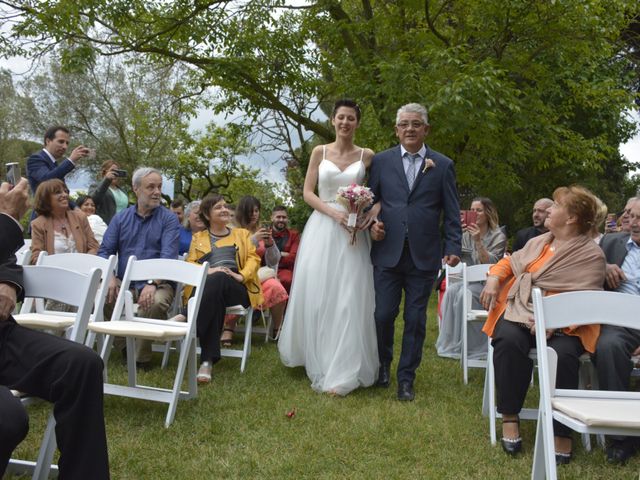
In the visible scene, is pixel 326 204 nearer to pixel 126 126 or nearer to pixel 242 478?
pixel 242 478

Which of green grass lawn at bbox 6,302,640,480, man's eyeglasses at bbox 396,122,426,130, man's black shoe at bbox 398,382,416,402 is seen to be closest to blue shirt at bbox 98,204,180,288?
green grass lawn at bbox 6,302,640,480

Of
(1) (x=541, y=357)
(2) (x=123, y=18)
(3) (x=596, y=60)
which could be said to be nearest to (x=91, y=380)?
(1) (x=541, y=357)

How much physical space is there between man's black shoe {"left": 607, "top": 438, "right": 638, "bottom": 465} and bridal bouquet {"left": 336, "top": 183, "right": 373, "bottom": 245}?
7.89ft

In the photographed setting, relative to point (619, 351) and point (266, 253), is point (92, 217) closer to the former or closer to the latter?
point (266, 253)

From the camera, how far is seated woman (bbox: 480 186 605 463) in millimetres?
3838

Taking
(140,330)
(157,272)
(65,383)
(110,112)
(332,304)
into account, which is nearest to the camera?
(65,383)

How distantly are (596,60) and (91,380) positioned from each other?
43.2 feet

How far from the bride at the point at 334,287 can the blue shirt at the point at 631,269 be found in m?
1.90

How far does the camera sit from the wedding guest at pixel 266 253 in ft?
24.0

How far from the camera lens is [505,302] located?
4273 mm

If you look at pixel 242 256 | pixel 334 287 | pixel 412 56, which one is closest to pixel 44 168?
pixel 242 256

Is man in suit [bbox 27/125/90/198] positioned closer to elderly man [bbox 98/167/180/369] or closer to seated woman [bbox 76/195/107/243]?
seated woman [bbox 76/195/107/243]

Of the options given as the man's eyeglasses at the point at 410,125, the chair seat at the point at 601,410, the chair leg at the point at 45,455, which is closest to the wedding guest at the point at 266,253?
the man's eyeglasses at the point at 410,125

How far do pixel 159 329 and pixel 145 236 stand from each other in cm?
179
